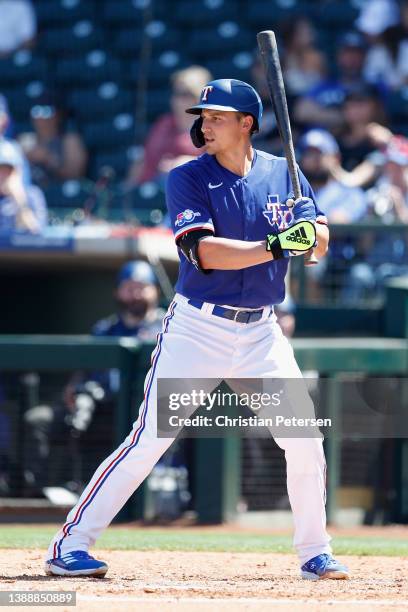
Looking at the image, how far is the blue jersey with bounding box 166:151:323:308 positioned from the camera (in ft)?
13.4

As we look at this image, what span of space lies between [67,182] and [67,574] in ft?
21.7

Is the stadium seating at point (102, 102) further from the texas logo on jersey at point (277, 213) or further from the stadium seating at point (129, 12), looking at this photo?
the texas logo on jersey at point (277, 213)

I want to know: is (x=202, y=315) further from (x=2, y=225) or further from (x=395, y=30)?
(x=395, y=30)

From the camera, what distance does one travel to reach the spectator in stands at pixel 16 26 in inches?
472

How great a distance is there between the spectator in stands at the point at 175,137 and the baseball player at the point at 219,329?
4.55 meters

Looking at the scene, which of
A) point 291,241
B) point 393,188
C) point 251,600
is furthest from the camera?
point 393,188

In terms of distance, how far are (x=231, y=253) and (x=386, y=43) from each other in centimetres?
665

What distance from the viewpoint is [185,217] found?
4047 millimetres

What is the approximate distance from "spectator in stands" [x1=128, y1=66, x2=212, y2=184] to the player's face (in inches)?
177

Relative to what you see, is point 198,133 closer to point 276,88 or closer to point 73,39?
point 276,88

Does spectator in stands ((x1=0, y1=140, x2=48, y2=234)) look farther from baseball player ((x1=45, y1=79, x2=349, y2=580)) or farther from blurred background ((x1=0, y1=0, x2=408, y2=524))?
baseball player ((x1=45, y1=79, x2=349, y2=580))

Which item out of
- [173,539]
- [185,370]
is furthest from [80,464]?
[185,370]

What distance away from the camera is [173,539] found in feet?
18.9

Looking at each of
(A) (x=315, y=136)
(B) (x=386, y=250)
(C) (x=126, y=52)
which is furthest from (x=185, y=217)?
(C) (x=126, y=52)
